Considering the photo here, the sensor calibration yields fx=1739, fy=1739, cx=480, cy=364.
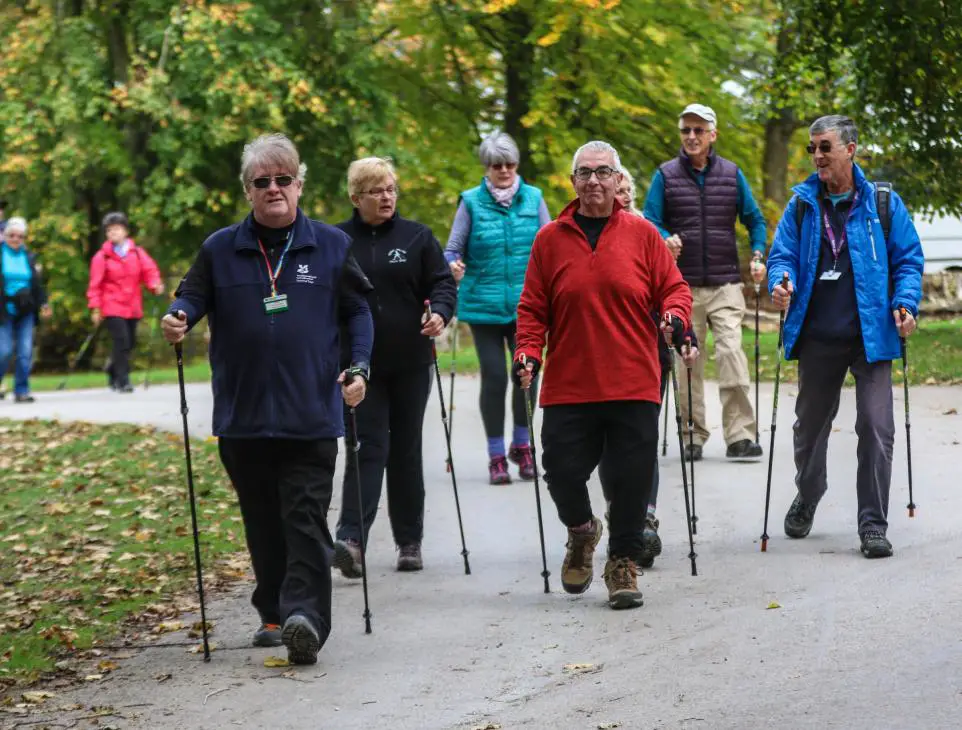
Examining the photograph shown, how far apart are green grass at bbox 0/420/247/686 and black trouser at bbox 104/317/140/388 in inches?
174

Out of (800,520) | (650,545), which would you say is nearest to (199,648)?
(650,545)

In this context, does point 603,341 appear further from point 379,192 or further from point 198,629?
point 198,629

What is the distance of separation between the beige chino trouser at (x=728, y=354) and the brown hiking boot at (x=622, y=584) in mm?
4114

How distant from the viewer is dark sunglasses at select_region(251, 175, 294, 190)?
687cm

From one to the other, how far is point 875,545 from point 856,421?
78 cm

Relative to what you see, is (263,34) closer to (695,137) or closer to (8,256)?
(8,256)

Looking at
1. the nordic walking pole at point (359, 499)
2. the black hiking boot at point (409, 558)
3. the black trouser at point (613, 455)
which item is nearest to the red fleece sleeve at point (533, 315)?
the black trouser at point (613, 455)

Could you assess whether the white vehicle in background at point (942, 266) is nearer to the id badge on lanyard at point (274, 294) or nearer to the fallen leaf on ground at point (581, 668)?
the id badge on lanyard at point (274, 294)

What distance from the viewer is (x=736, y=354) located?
11.7 meters

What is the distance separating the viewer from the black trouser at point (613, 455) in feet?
24.9

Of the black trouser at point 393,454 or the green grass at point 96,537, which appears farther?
the black trouser at point 393,454

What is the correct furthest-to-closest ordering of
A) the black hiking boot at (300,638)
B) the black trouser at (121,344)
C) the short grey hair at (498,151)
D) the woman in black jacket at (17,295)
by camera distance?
the black trouser at (121,344) < the woman in black jacket at (17,295) < the short grey hair at (498,151) < the black hiking boot at (300,638)

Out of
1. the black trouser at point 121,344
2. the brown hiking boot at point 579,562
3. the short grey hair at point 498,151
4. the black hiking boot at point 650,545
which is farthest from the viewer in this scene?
the black trouser at point 121,344

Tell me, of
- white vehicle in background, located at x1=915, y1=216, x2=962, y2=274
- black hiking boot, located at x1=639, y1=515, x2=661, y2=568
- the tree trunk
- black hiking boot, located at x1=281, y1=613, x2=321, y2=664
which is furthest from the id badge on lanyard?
white vehicle in background, located at x1=915, y1=216, x2=962, y2=274
